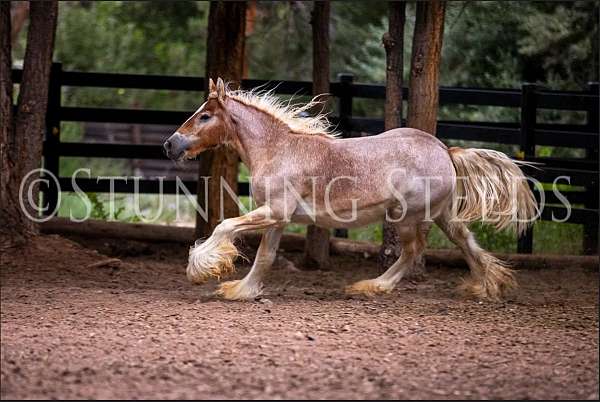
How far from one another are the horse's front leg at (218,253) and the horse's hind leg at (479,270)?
5.73 ft

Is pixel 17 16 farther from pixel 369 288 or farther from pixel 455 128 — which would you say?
pixel 369 288

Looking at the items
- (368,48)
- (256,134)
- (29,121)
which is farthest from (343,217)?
(368,48)

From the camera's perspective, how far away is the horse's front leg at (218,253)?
22.7 ft

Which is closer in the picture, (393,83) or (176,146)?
(176,146)

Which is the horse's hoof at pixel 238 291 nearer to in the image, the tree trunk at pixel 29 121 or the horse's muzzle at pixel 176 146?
the horse's muzzle at pixel 176 146

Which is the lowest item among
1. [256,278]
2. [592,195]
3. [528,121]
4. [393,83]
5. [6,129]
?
[256,278]

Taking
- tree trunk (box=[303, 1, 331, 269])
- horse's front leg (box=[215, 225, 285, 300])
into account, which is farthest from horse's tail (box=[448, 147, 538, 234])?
tree trunk (box=[303, 1, 331, 269])

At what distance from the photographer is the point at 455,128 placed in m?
9.87

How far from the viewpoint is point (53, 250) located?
8.60 m

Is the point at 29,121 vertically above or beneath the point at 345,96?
beneath

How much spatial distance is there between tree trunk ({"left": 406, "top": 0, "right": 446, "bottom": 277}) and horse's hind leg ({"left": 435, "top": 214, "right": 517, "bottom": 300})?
3.62 ft

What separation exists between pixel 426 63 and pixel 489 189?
1422mm

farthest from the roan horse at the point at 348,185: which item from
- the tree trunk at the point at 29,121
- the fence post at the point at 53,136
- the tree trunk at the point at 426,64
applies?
the fence post at the point at 53,136

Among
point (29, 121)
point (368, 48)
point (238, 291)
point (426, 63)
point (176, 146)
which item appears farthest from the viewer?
point (368, 48)
